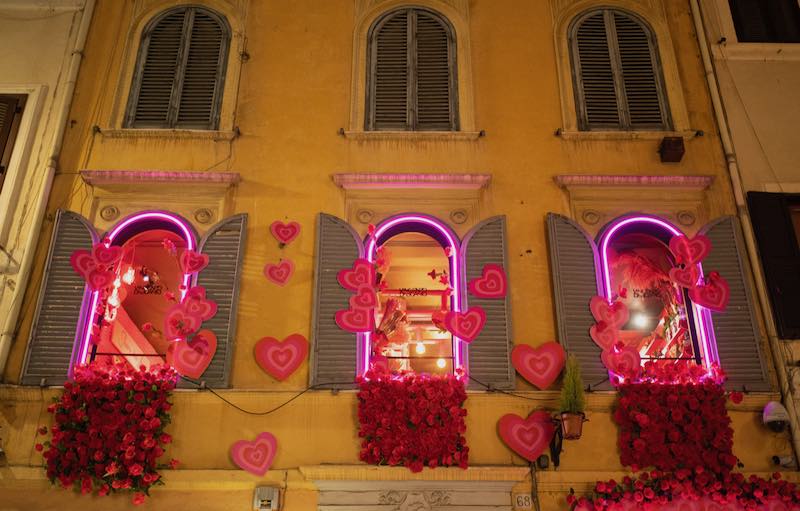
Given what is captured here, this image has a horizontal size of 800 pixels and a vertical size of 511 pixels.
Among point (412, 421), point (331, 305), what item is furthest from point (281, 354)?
point (412, 421)

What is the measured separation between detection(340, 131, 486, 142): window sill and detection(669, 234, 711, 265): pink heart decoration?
8.51 feet

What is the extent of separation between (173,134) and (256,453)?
3998 mm

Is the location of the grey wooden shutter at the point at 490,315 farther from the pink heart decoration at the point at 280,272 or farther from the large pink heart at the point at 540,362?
the pink heart decoration at the point at 280,272

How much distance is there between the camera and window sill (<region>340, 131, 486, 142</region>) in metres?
8.51

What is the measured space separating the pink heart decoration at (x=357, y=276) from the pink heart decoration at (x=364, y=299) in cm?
7

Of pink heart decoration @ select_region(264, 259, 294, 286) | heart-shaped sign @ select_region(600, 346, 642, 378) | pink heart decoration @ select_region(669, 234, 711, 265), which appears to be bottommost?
heart-shaped sign @ select_region(600, 346, 642, 378)

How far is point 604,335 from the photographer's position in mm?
7324

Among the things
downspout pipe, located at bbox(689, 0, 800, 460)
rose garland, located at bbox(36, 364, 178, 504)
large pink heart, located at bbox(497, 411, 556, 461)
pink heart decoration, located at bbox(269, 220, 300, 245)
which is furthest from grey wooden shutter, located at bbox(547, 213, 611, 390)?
rose garland, located at bbox(36, 364, 178, 504)

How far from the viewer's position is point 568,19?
30.9ft

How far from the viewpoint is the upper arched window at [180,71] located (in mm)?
8750

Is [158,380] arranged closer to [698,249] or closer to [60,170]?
[60,170]

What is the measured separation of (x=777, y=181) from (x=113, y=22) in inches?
337

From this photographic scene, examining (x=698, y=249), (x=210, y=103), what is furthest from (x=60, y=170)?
(x=698, y=249)

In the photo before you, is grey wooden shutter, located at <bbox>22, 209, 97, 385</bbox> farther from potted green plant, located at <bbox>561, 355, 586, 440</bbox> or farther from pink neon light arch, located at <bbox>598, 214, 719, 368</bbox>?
pink neon light arch, located at <bbox>598, 214, 719, 368</bbox>
